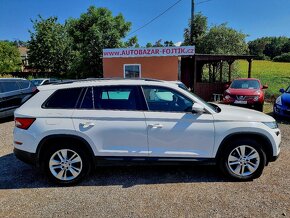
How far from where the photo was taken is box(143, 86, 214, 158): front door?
4.23m

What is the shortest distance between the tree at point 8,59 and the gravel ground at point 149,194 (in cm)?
3905

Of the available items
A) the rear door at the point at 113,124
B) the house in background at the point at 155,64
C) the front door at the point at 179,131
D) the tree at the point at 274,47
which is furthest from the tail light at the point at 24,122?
the tree at the point at 274,47

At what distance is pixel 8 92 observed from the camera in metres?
10.0

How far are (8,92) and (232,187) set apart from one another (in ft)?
29.4

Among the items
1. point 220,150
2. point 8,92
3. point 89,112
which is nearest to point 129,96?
point 89,112

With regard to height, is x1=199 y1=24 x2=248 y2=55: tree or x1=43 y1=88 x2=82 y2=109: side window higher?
x1=199 y1=24 x2=248 y2=55: tree

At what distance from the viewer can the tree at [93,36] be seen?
94.1 ft

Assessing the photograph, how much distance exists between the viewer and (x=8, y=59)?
4141cm

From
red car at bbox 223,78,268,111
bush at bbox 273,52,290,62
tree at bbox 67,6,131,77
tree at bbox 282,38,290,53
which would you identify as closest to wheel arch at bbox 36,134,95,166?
red car at bbox 223,78,268,111

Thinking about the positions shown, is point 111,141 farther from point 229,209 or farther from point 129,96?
point 229,209

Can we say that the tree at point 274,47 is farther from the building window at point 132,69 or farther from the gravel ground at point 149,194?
the gravel ground at point 149,194

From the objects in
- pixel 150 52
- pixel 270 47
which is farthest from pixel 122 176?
pixel 270 47

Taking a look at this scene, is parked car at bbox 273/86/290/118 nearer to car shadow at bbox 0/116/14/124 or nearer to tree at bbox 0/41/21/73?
car shadow at bbox 0/116/14/124

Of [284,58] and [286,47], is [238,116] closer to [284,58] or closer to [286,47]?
Result: [284,58]
